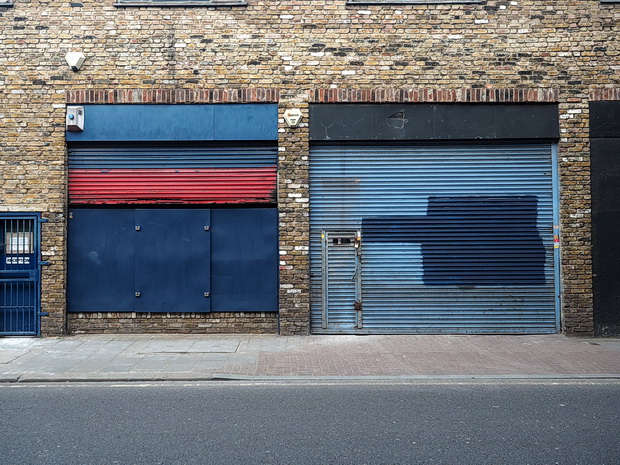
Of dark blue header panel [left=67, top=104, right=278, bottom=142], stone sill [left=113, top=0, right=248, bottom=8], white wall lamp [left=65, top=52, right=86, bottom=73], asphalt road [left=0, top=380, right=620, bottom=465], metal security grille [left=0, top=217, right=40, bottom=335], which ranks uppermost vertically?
stone sill [left=113, top=0, right=248, bottom=8]

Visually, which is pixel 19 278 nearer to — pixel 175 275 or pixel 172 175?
pixel 175 275

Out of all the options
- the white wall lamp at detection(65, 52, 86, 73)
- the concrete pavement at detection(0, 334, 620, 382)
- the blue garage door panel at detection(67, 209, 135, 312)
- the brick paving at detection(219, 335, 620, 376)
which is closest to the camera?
the concrete pavement at detection(0, 334, 620, 382)

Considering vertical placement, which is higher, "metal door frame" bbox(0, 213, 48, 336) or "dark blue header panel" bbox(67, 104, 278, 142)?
"dark blue header panel" bbox(67, 104, 278, 142)

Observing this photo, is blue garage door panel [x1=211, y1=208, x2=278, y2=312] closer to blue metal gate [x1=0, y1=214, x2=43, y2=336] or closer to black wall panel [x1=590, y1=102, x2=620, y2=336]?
blue metal gate [x1=0, y1=214, x2=43, y2=336]

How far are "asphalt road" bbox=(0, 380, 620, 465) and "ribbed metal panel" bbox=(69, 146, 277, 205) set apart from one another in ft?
14.3

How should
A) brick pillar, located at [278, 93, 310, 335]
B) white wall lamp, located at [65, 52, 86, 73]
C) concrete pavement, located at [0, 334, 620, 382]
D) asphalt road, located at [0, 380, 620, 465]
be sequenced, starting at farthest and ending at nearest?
brick pillar, located at [278, 93, 310, 335] < white wall lamp, located at [65, 52, 86, 73] < concrete pavement, located at [0, 334, 620, 382] < asphalt road, located at [0, 380, 620, 465]

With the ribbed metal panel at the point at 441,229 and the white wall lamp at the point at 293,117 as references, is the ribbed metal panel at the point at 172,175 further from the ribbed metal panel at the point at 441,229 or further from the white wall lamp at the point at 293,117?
the ribbed metal panel at the point at 441,229

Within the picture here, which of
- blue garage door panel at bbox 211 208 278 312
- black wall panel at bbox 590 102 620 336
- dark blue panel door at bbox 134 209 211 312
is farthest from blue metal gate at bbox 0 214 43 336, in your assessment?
black wall panel at bbox 590 102 620 336

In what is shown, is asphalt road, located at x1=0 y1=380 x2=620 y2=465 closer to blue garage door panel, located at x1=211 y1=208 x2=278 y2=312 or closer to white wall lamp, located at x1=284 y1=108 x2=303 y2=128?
blue garage door panel, located at x1=211 y1=208 x2=278 y2=312

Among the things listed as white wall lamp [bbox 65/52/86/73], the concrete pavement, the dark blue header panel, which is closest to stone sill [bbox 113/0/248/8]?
white wall lamp [bbox 65/52/86/73]

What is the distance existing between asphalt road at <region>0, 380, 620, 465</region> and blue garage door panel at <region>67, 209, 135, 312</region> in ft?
11.7

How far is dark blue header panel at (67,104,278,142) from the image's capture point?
10.5m

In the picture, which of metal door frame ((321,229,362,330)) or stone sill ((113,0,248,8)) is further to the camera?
metal door frame ((321,229,362,330))

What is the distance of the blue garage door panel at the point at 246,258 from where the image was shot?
10633 millimetres
